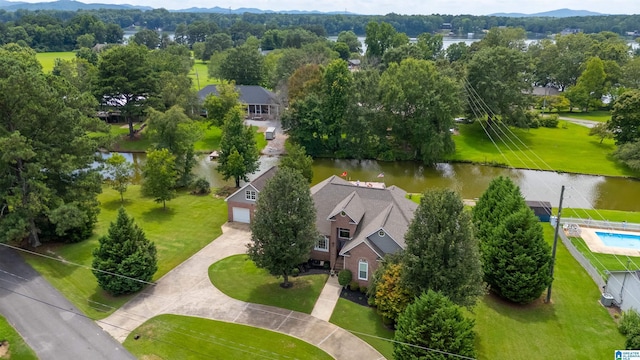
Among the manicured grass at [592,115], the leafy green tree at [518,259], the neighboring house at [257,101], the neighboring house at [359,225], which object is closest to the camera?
the leafy green tree at [518,259]

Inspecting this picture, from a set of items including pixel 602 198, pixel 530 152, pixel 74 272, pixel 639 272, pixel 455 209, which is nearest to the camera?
pixel 455 209

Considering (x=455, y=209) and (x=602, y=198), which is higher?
(x=455, y=209)

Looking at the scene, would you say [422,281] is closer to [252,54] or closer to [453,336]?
[453,336]

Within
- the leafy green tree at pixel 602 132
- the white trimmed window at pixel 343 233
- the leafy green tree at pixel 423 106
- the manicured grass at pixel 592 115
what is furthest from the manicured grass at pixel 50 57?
the leafy green tree at pixel 602 132

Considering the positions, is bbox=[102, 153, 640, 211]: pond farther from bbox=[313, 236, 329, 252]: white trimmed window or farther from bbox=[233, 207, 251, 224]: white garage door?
bbox=[313, 236, 329, 252]: white trimmed window

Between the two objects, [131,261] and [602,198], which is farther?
[602,198]

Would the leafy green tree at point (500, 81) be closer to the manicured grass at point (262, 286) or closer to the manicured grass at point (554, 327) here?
the manicured grass at point (554, 327)

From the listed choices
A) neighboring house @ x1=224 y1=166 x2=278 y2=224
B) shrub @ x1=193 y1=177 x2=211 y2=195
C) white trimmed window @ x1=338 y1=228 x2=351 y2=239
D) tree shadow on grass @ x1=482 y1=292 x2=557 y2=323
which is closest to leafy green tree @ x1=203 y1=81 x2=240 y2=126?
shrub @ x1=193 y1=177 x2=211 y2=195

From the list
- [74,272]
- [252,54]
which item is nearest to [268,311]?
[74,272]
